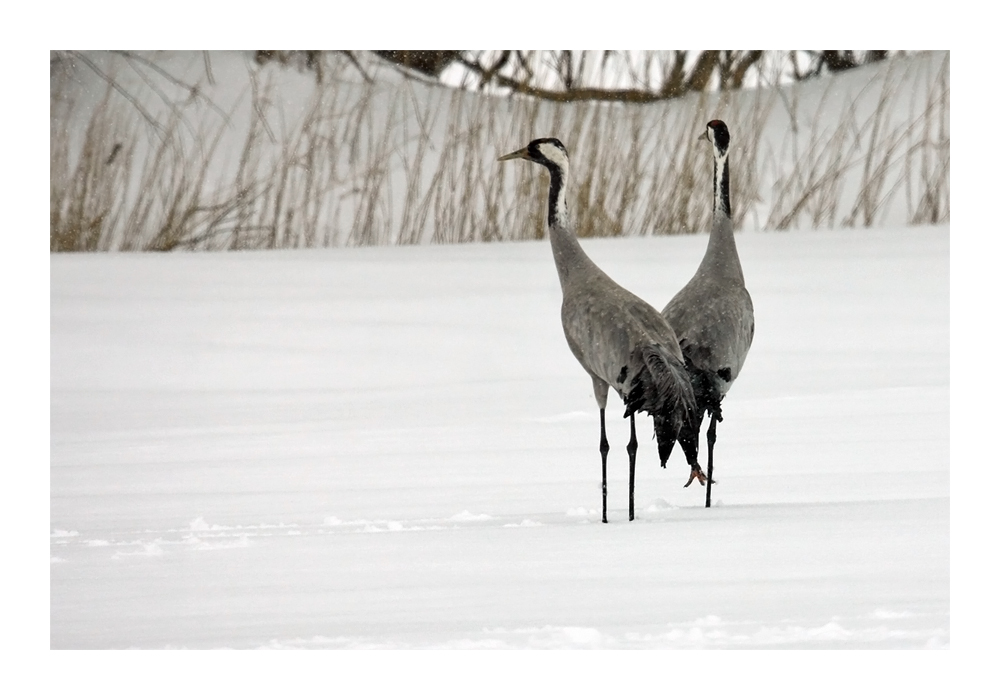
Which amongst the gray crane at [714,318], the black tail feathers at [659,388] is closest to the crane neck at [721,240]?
the gray crane at [714,318]

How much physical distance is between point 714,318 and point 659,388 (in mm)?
285

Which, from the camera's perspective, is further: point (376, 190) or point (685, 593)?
point (376, 190)

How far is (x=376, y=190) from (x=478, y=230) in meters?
0.30

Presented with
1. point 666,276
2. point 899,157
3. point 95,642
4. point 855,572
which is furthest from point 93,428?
point 899,157

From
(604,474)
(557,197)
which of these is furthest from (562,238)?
(604,474)

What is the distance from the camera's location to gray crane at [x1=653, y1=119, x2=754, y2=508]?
3.12 metres

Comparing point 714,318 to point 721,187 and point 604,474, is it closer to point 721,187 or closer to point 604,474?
point 721,187

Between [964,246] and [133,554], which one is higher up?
[964,246]

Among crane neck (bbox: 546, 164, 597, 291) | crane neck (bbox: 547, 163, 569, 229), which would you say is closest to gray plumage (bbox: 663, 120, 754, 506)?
crane neck (bbox: 546, 164, 597, 291)

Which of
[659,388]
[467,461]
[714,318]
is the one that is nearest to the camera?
[659,388]

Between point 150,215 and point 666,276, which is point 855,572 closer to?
point 666,276

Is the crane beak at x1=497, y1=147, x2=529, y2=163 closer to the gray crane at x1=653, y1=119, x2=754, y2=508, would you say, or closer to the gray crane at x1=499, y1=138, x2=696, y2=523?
the gray crane at x1=499, y1=138, x2=696, y2=523

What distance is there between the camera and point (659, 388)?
302 cm

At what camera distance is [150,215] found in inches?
133
